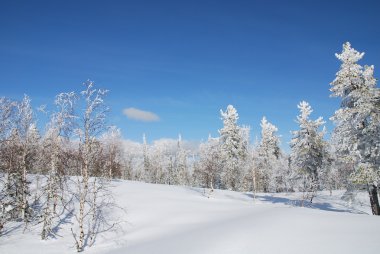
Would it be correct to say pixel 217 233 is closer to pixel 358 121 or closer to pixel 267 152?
pixel 358 121

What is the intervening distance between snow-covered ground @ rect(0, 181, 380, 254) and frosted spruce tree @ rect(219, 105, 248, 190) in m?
23.2

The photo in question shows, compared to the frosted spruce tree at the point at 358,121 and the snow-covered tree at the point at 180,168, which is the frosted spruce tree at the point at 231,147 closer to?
the frosted spruce tree at the point at 358,121

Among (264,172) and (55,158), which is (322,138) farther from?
(55,158)

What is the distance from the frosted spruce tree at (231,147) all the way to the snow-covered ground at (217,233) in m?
23.2

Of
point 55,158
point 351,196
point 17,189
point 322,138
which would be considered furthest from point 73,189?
point 322,138

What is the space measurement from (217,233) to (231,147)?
39.1 metres

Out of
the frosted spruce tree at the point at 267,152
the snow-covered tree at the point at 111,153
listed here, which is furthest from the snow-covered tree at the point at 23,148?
the frosted spruce tree at the point at 267,152

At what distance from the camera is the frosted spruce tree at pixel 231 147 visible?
5629cm

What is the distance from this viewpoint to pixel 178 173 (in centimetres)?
10356

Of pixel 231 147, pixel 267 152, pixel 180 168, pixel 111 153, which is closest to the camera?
pixel 111 153

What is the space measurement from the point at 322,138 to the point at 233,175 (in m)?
16.1

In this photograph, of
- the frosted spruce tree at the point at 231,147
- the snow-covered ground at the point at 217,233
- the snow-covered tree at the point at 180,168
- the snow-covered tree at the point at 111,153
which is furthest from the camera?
the snow-covered tree at the point at 180,168

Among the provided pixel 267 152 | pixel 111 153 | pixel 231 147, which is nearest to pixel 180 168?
pixel 267 152

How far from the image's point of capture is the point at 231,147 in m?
56.6
